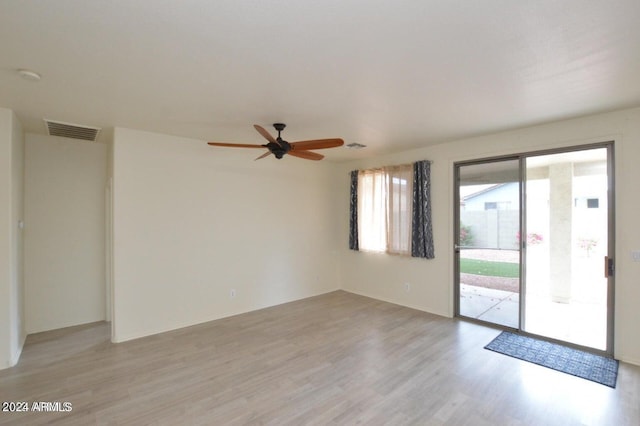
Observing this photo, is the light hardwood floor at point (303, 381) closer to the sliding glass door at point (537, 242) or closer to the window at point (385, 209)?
the sliding glass door at point (537, 242)

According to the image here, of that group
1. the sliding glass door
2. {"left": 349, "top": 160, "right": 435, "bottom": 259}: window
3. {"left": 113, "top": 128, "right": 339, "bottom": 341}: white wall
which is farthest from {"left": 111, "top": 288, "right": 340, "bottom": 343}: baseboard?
the sliding glass door

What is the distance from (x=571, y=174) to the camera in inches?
163

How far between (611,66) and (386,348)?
3.21 m

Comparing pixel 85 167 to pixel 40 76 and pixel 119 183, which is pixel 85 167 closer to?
pixel 119 183

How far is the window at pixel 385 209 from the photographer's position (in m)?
4.93

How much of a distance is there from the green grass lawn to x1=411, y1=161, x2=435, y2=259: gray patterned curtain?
1.61 feet

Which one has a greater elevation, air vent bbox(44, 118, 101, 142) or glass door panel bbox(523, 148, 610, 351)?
air vent bbox(44, 118, 101, 142)

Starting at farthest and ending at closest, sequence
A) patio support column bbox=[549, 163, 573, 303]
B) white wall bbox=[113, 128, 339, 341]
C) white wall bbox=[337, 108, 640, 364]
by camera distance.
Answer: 1. patio support column bbox=[549, 163, 573, 303]
2. white wall bbox=[113, 128, 339, 341]
3. white wall bbox=[337, 108, 640, 364]

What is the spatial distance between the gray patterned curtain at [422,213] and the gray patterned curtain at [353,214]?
1259 mm

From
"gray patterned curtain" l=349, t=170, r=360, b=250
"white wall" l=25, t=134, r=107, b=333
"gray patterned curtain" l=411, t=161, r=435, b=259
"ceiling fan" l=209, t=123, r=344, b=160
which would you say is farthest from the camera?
"gray patterned curtain" l=349, t=170, r=360, b=250

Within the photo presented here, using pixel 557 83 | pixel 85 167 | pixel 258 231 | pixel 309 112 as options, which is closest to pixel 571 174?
pixel 557 83

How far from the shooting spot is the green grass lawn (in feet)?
12.9

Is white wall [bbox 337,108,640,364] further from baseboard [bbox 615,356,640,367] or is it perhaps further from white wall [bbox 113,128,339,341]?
white wall [bbox 113,128,339,341]

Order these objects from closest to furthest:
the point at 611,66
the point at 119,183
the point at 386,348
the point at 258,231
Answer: the point at 611,66 < the point at 386,348 < the point at 119,183 < the point at 258,231
